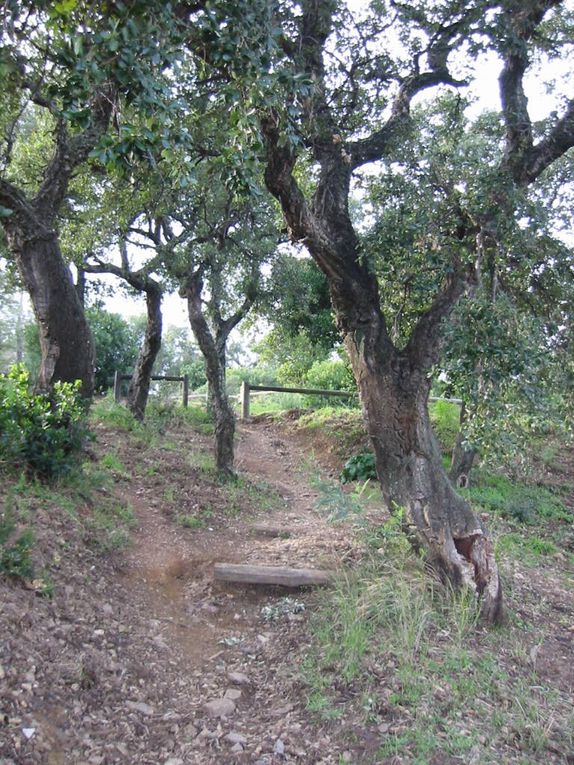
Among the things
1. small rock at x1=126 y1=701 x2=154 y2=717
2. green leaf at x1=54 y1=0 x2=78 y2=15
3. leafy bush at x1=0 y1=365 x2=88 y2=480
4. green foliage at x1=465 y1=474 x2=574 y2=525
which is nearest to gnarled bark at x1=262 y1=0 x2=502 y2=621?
green leaf at x1=54 y1=0 x2=78 y2=15

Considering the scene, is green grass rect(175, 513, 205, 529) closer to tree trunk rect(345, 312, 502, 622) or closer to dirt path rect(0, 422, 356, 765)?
dirt path rect(0, 422, 356, 765)

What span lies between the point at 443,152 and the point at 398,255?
1.20 m

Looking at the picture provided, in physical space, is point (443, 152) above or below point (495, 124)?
below

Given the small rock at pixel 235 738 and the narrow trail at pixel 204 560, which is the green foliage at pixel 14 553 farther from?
the small rock at pixel 235 738

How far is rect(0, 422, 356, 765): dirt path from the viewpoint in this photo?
360cm

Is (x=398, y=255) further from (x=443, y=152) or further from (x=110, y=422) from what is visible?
(x=110, y=422)

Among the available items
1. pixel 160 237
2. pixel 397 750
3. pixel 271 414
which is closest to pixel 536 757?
pixel 397 750

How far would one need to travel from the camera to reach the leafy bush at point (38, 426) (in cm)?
634

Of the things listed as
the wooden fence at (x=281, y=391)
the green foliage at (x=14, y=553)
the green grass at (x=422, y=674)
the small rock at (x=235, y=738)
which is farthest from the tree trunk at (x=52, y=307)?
the wooden fence at (x=281, y=391)

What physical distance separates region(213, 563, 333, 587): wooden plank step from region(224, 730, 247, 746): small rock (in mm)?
2083

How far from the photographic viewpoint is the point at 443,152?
595cm

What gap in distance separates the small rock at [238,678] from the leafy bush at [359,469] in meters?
6.92

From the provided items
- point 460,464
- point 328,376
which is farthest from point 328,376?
point 460,464

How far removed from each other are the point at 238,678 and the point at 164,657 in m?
0.63
